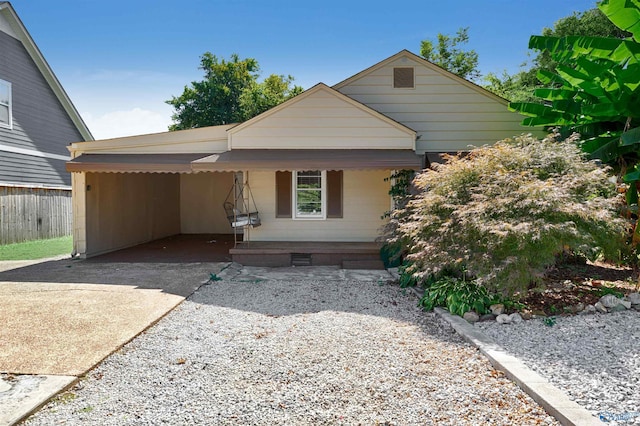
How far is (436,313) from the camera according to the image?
21.1ft

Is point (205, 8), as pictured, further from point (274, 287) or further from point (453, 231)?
point (453, 231)

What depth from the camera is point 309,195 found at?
11.6 m

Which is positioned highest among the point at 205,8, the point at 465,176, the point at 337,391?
the point at 205,8

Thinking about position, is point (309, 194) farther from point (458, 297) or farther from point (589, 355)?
point (589, 355)

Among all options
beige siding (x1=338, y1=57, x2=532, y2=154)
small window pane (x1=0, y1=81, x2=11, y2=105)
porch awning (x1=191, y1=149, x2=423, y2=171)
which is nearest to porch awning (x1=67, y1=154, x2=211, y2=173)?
porch awning (x1=191, y1=149, x2=423, y2=171)

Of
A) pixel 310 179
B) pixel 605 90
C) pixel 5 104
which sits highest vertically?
pixel 5 104

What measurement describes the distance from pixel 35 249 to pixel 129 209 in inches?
128

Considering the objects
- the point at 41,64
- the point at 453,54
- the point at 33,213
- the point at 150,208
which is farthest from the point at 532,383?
the point at 453,54

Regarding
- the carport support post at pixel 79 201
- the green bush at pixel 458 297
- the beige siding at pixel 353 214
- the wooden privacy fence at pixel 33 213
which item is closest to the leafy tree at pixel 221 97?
the wooden privacy fence at pixel 33 213

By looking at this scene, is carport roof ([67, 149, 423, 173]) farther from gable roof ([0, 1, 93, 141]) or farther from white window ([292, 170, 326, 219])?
gable roof ([0, 1, 93, 141])

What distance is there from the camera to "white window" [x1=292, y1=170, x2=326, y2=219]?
11.5 m

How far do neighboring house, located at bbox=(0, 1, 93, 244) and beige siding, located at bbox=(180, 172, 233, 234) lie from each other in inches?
188

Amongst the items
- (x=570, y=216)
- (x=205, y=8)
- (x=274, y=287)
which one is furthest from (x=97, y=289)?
(x=205, y=8)

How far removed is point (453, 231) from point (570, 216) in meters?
1.59
